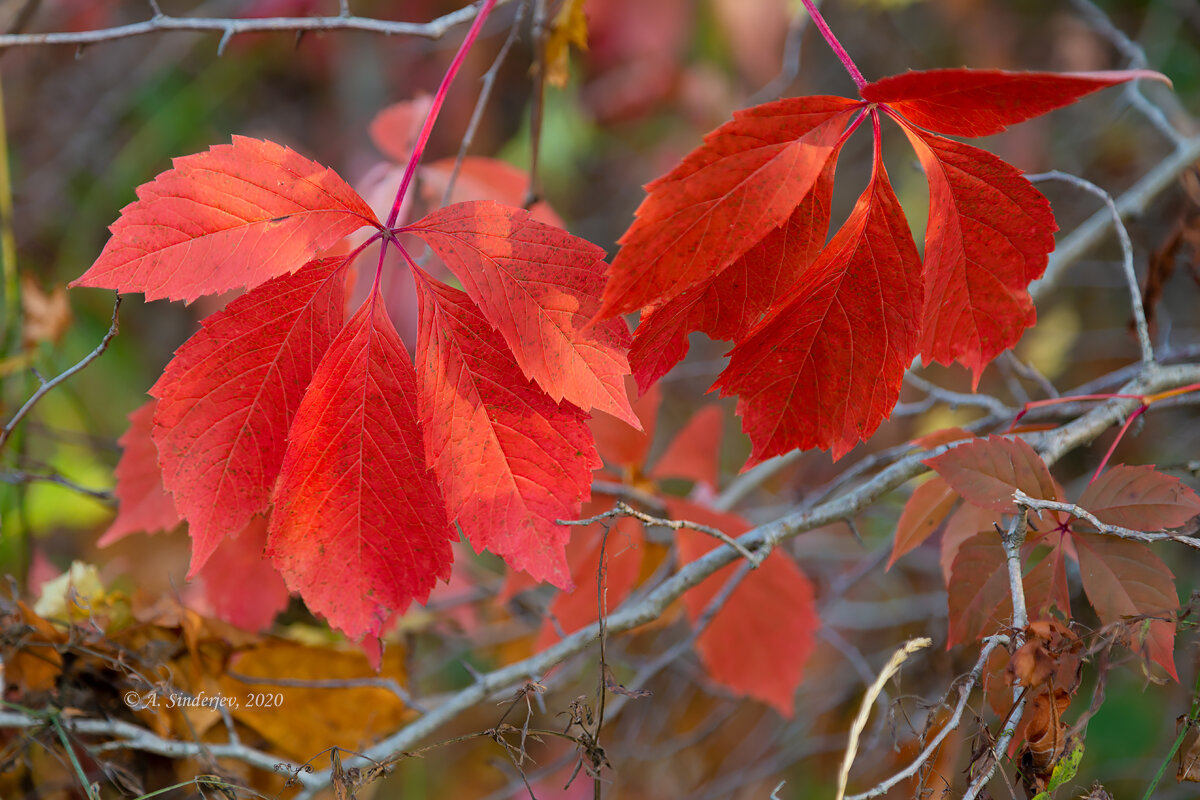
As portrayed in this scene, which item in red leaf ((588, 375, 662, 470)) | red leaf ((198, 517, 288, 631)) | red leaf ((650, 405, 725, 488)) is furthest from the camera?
red leaf ((650, 405, 725, 488))

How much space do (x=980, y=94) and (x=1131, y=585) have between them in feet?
1.18

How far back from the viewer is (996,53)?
208 cm

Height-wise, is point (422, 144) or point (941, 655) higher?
point (422, 144)

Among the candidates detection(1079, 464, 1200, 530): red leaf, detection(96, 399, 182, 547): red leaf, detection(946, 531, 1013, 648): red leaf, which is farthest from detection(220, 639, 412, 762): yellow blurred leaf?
detection(1079, 464, 1200, 530): red leaf

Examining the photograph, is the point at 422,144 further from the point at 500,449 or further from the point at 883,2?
the point at 883,2

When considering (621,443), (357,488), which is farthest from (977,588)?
(621,443)

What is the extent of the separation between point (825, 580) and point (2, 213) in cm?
152

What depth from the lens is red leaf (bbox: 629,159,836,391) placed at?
0.54m

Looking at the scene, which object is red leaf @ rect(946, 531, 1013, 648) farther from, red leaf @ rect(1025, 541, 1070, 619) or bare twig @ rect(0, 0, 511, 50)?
bare twig @ rect(0, 0, 511, 50)

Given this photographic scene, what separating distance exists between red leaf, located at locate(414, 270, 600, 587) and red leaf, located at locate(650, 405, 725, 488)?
63cm

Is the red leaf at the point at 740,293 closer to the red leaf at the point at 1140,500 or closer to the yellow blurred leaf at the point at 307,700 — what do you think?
the red leaf at the point at 1140,500

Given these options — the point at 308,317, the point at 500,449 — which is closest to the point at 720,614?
the point at 500,449

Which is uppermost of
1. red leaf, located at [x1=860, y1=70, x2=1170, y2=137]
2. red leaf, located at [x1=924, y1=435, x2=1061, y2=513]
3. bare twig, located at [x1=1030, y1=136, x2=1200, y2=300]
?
red leaf, located at [x1=860, y1=70, x2=1170, y2=137]

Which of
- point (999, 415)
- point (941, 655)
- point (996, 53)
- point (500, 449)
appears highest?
point (996, 53)
